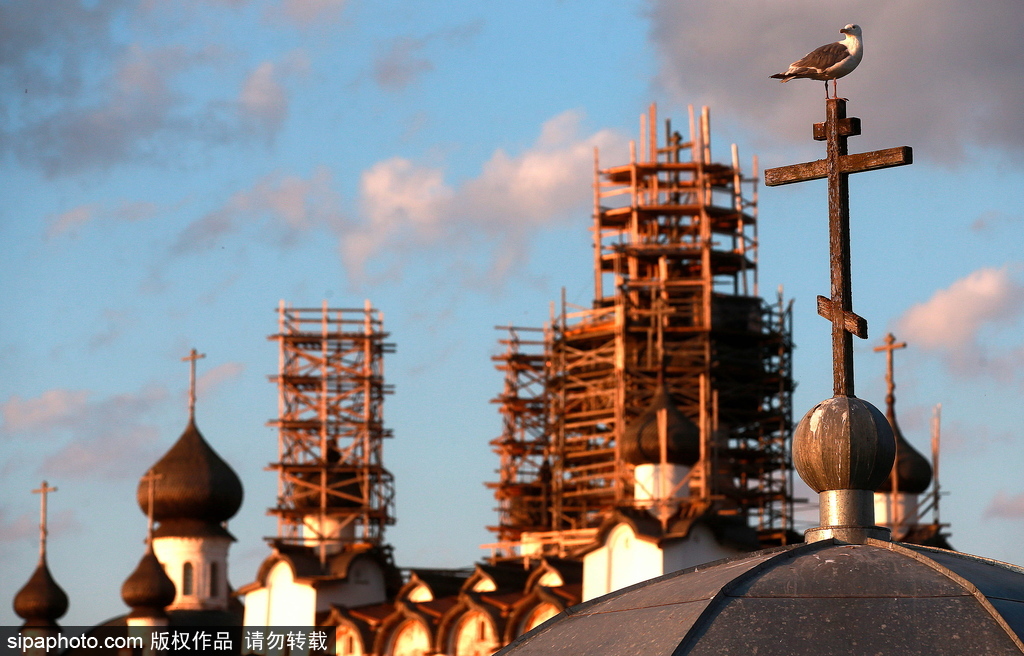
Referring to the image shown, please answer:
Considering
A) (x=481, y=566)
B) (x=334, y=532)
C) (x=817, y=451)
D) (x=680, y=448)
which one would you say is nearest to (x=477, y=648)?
(x=481, y=566)

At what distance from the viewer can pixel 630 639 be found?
6176 mm

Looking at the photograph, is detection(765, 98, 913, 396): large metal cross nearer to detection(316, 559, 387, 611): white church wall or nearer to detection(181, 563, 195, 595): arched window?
detection(316, 559, 387, 611): white church wall

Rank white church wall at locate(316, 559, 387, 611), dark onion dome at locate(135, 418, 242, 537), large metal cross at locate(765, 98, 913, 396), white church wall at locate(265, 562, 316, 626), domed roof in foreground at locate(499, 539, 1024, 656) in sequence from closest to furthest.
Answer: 1. domed roof in foreground at locate(499, 539, 1024, 656)
2. large metal cross at locate(765, 98, 913, 396)
3. white church wall at locate(265, 562, 316, 626)
4. white church wall at locate(316, 559, 387, 611)
5. dark onion dome at locate(135, 418, 242, 537)

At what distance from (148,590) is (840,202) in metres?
35.0

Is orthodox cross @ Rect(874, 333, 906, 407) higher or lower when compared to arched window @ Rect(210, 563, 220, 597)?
higher

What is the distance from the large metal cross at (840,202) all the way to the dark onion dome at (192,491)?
37612mm

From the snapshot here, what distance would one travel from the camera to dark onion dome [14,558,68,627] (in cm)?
4716

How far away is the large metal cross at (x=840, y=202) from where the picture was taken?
6957 mm

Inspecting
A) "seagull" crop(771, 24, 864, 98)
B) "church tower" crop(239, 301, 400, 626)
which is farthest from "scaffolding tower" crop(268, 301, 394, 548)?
"seagull" crop(771, 24, 864, 98)

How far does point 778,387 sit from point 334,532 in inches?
429

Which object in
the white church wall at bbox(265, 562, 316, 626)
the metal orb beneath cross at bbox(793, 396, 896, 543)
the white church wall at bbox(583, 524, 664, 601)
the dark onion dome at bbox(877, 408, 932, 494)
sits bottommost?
the white church wall at bbox(265, 562, 316, 626)

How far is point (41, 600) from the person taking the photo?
47.3 meters

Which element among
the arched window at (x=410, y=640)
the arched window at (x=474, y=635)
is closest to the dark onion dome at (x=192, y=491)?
the arched window at (x=410, y=640)

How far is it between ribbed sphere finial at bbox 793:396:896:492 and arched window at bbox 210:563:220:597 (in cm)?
3879
